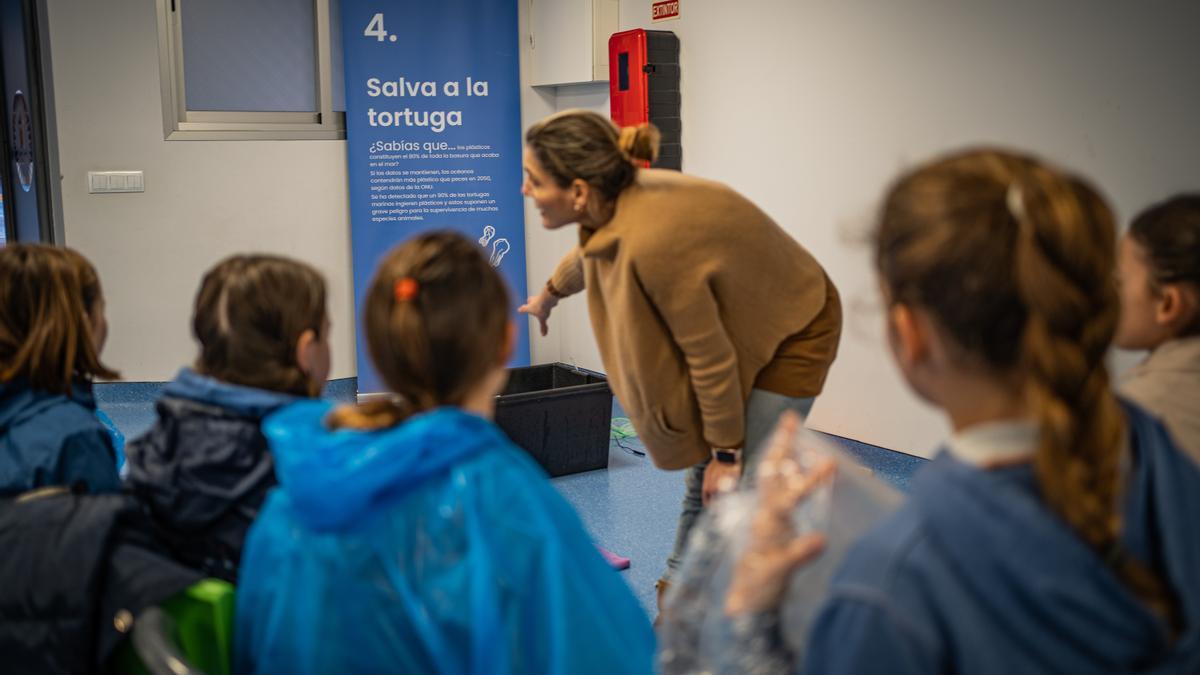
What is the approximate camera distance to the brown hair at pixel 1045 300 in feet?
2.49

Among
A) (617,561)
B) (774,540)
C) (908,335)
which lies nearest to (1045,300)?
(908,335)

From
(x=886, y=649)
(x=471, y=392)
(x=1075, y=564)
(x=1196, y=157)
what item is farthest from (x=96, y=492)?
(x=1196, y=157)

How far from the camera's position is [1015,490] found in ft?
2.53

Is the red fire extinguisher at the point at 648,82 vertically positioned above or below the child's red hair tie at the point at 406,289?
above

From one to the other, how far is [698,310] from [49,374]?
3.74ft

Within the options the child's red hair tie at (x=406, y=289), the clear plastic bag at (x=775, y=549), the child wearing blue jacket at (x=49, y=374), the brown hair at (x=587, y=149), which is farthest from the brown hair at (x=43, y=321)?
the clear plastic bag at (x=775, y=549)

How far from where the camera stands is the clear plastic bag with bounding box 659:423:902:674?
913 millimetres

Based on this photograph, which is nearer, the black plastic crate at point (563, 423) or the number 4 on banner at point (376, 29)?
the black plastic crate at point (563, 423)

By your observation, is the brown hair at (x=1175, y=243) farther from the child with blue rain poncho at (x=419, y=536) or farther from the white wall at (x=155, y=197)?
the white wall at (x=155, y=197)

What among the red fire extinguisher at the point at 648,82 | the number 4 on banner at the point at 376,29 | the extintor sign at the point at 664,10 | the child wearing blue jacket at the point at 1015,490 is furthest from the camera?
Result: the number 4 on banner at the point at 376,29

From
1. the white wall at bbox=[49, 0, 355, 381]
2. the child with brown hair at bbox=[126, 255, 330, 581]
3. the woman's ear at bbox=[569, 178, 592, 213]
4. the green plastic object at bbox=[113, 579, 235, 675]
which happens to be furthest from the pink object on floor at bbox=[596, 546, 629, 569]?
the white wall at bbox=[49, 0, 355, 381]

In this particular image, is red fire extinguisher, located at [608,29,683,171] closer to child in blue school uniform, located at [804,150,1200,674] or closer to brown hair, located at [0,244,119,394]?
brown hair, located at [0,244,119,394]

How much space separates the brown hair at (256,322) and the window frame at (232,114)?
3.83 metres

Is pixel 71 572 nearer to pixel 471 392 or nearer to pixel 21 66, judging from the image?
→ pixel 471 392
